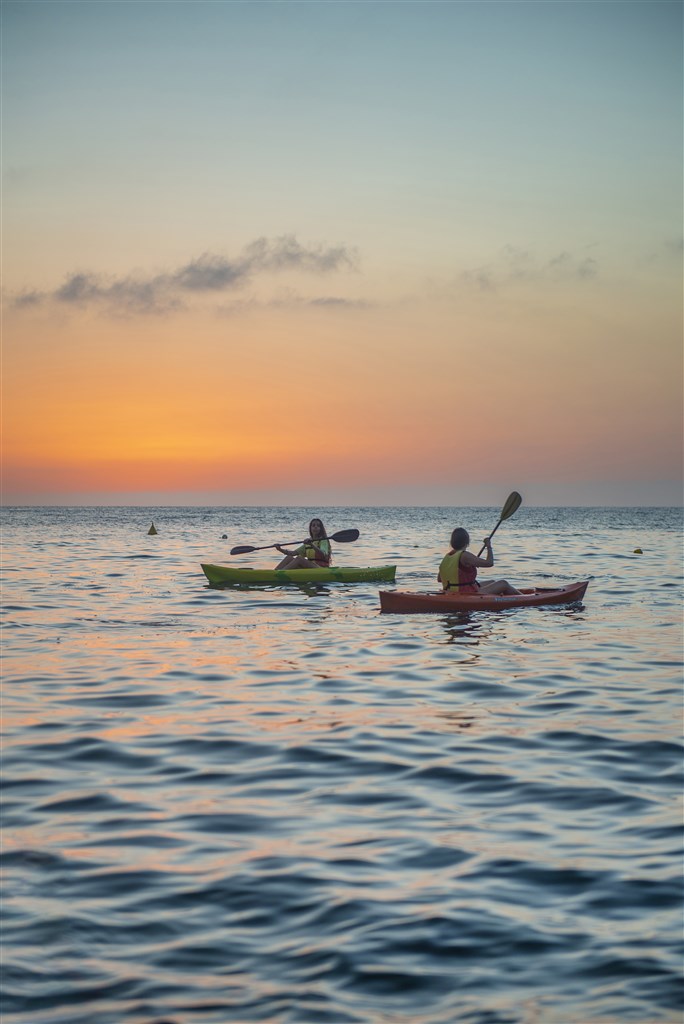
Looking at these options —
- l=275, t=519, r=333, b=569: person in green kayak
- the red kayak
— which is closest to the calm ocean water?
the red kayak

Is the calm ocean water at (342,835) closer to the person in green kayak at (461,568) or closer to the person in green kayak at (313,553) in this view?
the person in green kayak at (461,568)

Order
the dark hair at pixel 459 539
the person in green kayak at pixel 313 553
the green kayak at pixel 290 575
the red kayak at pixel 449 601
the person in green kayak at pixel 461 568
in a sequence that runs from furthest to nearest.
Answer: the person in green kayak at pixel 313 553 < the green kayak at pixel 290 575 < the red kayak at pixel 449 601 < the person in green kayak at pixel 461 568 < the dark hair at pixel 459 539

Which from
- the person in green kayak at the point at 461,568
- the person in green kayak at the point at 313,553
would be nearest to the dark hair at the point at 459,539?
the person in green kayak at the point at 461,568

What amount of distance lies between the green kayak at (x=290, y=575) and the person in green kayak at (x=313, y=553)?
0.32m

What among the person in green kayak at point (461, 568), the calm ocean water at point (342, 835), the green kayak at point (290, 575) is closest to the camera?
the calm ocean water at point (342, 835)

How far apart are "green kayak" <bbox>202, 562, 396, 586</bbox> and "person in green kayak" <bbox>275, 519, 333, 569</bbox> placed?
1.05 ft

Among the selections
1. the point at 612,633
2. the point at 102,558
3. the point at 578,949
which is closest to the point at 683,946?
the point at 578,949

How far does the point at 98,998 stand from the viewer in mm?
4383

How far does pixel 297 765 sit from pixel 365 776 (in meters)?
0.64

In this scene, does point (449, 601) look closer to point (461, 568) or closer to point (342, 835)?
point (461, 568)

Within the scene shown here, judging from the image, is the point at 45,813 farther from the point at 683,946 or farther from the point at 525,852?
the point at 683,946

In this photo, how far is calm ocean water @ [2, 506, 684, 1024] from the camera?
450cm

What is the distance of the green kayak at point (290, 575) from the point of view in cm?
2344

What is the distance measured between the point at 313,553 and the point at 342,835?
17.4m
